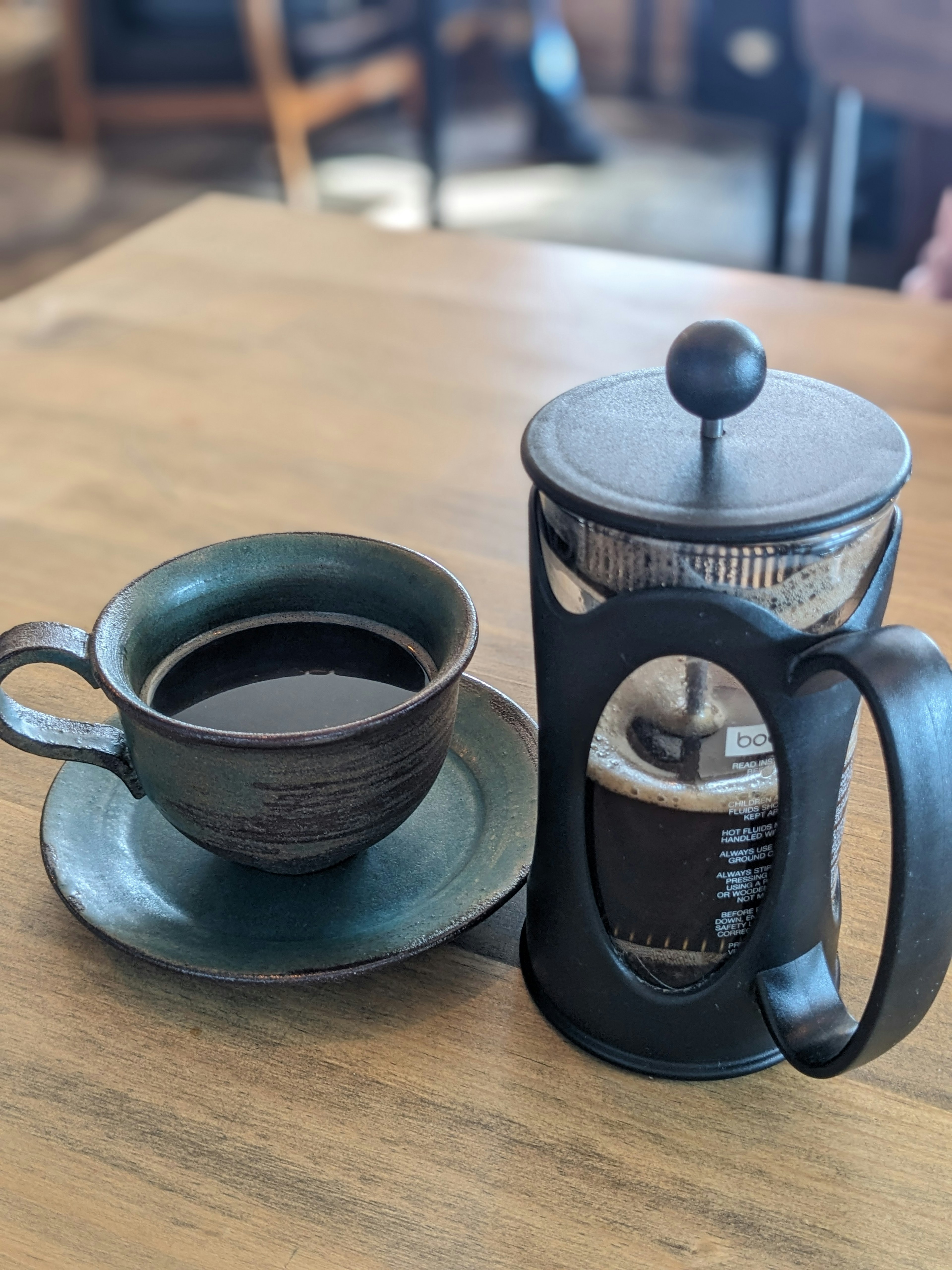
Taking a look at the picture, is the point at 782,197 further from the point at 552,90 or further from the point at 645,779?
the point at 645,779

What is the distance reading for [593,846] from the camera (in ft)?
1.23

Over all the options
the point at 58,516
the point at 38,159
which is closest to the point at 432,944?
the point at 58,516

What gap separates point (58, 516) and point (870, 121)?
2.15m

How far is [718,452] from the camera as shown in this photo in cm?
34

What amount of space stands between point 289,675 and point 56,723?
76 millimetres

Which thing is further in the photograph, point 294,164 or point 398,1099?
point 294,164

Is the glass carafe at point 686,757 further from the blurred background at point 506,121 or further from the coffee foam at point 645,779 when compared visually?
the blurred background at point 506,121

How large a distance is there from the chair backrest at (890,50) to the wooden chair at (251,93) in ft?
3.36

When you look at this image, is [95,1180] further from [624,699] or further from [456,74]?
[456,74]

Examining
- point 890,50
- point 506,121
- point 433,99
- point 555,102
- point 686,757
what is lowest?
point 506,121

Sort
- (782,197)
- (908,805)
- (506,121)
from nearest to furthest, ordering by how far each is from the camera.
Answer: (908,805), (782,197), (506,121)

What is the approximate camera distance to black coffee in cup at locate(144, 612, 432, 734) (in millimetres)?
429

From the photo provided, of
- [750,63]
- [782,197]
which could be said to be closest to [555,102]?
[750,63]

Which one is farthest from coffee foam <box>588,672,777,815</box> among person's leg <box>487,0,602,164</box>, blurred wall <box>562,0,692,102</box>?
blurred wall <box>562,0,692,102</box>
